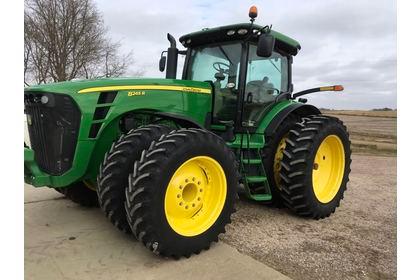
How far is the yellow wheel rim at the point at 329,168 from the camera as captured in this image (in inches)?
207

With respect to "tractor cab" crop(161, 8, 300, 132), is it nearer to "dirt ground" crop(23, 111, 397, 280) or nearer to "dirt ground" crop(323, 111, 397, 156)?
"dirt ground" crop(23, 111, 397, 280)

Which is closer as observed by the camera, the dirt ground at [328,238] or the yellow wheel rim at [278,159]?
the dirt ground at [328,238]

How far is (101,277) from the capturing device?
3.13 m

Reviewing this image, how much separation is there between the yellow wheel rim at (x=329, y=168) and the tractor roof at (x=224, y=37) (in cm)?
139

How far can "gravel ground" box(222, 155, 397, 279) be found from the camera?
3.46 metres

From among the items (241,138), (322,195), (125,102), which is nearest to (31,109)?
(125,102)

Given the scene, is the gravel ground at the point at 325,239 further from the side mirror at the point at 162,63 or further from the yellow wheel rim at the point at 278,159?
the side mirror at the point at 162,63

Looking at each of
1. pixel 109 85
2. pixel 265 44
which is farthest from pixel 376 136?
pixel 109 85

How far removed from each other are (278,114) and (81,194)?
267 centimetres

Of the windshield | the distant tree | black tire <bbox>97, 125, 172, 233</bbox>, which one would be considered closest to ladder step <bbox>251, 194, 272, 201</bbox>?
the windshield

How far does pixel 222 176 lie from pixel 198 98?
119 cm

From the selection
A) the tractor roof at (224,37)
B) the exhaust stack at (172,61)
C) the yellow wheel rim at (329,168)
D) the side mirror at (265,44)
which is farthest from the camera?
the exhaust stack at (172,61)

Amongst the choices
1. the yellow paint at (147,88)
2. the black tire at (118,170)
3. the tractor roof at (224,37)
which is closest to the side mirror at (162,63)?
the tractor roof at (224,37)

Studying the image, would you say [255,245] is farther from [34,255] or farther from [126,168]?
[34,255]
